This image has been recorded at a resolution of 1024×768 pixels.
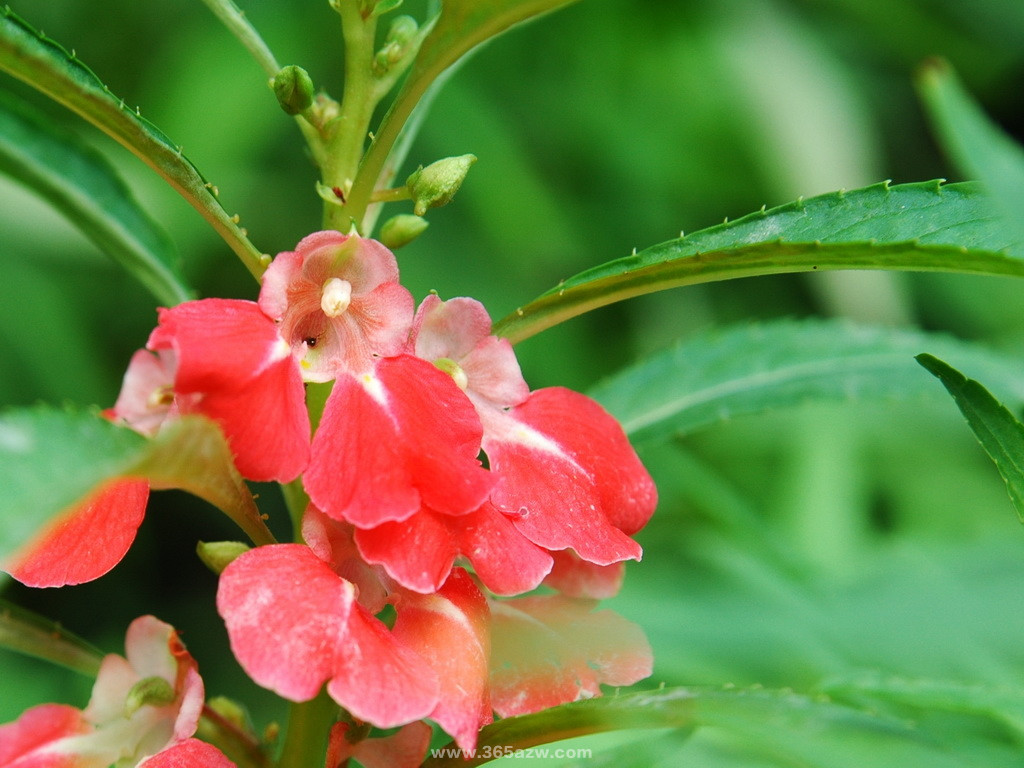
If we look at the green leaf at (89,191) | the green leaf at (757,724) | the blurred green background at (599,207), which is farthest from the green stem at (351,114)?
the blurred green background at (599,207)

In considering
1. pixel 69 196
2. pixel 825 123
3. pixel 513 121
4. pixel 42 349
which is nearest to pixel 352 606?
pixel 69 196

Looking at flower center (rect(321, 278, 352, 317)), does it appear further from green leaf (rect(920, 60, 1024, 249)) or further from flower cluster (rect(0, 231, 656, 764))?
green leaf (rect(920, 60, 1024, 249))

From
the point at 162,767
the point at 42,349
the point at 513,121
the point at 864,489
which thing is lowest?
the point at 162,767

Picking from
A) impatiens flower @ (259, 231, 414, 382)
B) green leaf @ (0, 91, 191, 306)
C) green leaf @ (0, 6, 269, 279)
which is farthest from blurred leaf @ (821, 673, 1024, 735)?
green leaf @ (0, 91, 191, 306)

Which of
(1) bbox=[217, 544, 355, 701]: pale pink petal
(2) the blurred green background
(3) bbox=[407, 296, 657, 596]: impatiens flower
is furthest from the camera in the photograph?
(2) the blurred green background

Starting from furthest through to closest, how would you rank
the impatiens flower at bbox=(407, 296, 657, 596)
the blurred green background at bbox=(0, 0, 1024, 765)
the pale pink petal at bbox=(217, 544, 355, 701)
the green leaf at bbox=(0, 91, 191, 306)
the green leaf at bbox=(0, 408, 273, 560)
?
1. the blurred green background at bbox=(0, 0, 1024, 765)
2. the green leaf at bbox=(0, 91, 191, 306)
3. the impatiens flower at bbox=(407, 296, 657, 596)
4. the pale pink petal at bbox=(217, 544, 355, 701)
5. the green leaf at bbox=(0, 408, 273, 560)

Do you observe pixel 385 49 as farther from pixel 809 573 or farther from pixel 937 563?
pixel 937 563

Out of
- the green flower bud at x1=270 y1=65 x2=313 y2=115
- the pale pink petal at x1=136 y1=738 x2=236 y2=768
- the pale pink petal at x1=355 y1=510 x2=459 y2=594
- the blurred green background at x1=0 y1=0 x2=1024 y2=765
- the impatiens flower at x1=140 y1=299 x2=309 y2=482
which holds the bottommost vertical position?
the pale pink petal at x1=136 y1=738 x2=236 y2=768
